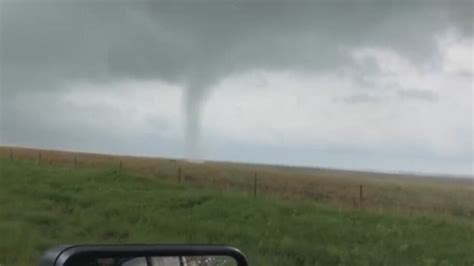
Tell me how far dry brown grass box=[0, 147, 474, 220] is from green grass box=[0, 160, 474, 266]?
3.1 inches

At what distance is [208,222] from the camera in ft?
14.8

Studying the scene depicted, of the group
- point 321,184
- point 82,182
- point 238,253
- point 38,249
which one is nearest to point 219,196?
point 321,184

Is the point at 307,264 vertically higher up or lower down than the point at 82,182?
lower down

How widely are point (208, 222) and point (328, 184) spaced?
1071 mm

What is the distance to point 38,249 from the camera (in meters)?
2.99

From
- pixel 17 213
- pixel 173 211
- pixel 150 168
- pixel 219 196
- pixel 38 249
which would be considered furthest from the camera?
pixel 219 196

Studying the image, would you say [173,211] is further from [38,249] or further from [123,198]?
[38,249]

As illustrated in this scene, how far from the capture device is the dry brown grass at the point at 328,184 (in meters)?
4.23

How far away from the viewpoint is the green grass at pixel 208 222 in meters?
3.93

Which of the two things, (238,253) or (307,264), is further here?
(307,264)

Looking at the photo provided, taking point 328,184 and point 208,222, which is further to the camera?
point 328,184

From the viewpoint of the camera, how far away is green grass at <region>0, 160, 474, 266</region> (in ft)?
12.9

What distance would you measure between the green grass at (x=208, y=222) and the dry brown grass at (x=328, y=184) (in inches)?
3.1

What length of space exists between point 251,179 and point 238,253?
14.2 ft
